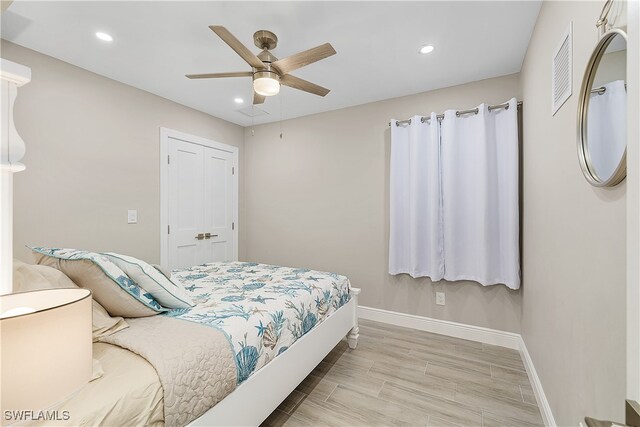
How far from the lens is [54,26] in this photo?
2.01 meters

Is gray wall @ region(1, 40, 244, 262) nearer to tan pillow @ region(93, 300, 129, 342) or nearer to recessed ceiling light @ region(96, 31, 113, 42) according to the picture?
recessed ceiling light @ region(96, 31, 113, 42)

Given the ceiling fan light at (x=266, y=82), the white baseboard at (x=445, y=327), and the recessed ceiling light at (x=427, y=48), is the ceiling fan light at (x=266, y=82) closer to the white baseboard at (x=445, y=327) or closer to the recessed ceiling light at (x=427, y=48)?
the recessed ceiling light at (x=427, y=48)

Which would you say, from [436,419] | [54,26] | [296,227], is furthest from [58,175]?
[436,419]

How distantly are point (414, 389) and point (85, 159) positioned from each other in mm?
3413

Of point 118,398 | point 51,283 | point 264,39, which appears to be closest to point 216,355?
point 118,398

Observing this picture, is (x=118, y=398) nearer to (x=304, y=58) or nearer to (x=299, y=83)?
(x=304, y=58)

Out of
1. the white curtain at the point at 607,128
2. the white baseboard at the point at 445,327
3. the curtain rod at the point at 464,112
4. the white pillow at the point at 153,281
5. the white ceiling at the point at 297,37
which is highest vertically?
the white ceiling at the point at 297,37

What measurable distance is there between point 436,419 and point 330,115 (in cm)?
325

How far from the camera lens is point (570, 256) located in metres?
1.35

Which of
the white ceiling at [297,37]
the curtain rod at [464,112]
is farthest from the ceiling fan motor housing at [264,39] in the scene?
the curtain rod at [464,112]

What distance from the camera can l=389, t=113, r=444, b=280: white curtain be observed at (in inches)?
114

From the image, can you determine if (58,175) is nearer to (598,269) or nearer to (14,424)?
(14,424)

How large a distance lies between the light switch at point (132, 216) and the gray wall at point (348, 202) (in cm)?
162

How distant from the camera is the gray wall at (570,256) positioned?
0.95 metres
